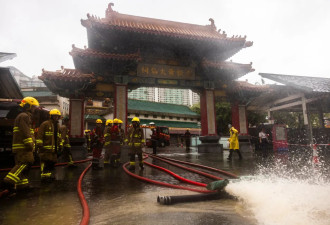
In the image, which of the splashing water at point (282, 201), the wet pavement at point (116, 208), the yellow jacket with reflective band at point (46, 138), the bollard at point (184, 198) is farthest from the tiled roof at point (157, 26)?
the bollard at point (184, 198)

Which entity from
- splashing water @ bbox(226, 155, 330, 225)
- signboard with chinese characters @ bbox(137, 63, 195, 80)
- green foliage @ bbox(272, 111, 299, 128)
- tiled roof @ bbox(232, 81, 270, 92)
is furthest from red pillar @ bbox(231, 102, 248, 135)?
green foliage @ bbox(272, 111, 299, 128)

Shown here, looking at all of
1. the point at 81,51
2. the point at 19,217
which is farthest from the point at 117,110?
the point at 19,217

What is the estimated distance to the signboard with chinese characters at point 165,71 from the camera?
488 inches

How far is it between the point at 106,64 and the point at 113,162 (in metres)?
5.93

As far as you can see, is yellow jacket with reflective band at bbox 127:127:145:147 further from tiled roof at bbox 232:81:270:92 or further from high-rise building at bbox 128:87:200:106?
high-rise building at bbox 128:87:200:106

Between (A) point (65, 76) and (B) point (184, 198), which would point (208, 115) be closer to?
(A) point (65, 76)

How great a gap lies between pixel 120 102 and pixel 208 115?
5.28m

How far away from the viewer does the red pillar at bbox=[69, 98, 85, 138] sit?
1116cm

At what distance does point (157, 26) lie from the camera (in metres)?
13.6

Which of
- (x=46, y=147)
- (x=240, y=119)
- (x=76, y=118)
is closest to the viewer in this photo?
(x=46, y=147)

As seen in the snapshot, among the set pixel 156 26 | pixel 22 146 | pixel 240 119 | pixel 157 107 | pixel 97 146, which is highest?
pixel 156 26

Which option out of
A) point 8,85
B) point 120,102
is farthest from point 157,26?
point 8,85

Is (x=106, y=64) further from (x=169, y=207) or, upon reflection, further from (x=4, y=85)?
(x=169, y=207)

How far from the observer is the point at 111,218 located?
8.95 feet
